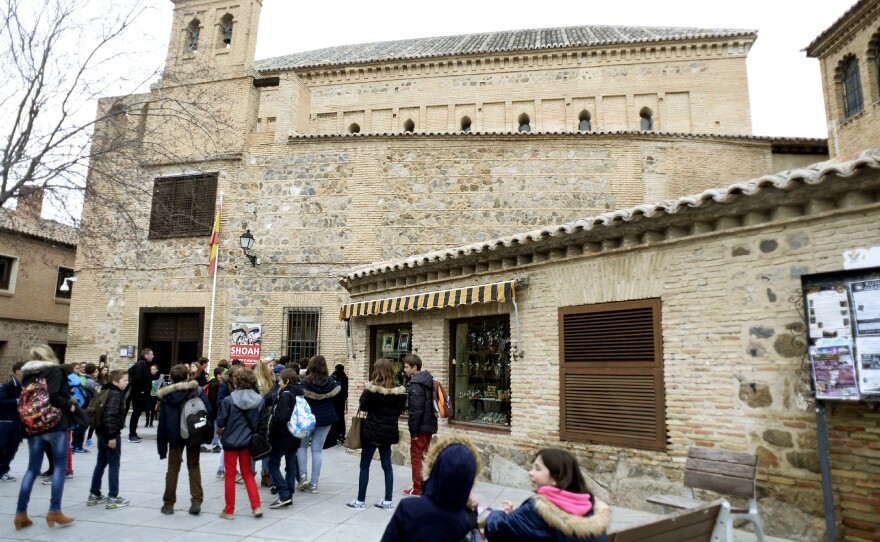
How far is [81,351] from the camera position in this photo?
55.9 ft

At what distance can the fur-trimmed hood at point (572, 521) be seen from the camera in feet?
9.52

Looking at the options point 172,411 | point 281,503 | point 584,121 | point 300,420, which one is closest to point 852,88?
point 584,121

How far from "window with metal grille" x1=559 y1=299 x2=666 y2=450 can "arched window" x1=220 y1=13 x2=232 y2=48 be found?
1712 centimetres

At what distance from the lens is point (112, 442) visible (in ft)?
20.5

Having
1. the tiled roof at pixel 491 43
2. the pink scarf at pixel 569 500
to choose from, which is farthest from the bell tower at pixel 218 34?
the pink scarf at pixel 569 500

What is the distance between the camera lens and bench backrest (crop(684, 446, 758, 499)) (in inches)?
195

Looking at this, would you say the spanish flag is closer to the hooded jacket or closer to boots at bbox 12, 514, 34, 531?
boots at bbox 12, 514, 34, 531

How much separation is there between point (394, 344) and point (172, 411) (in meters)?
4.61

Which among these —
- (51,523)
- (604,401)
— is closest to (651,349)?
(604,401)

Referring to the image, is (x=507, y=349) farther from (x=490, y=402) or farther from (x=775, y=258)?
(x=775, y=258)

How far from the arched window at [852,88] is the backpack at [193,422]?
21432 millimetres

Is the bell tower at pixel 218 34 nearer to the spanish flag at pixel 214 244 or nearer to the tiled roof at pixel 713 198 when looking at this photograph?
the spanish flag at pixel 214 244

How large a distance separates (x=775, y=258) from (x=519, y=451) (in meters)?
4.01

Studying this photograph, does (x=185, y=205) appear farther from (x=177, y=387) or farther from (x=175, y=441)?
(x=175, y=441)
